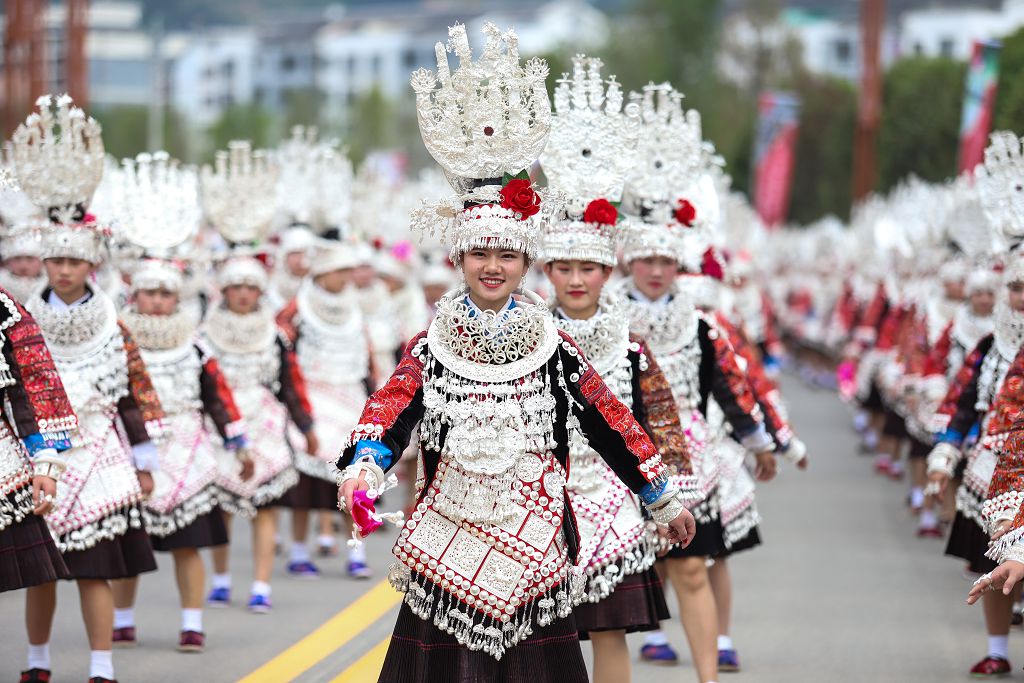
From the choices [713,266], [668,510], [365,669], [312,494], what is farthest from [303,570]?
[668,510]

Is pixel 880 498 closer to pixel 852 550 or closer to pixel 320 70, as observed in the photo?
pixel 852 550

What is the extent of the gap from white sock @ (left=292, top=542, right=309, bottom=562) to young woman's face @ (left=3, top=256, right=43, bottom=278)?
9.34 ft

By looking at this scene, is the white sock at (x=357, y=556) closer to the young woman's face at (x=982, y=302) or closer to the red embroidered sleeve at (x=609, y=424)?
the young woman's face at (x=982, y=302)

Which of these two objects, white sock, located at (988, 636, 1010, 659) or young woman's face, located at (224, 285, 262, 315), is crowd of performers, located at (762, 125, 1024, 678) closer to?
white sock, located at (988, 636, 1010, 659)

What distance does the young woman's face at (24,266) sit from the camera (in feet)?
45.4

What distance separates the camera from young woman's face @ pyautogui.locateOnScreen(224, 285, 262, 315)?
12.2 m

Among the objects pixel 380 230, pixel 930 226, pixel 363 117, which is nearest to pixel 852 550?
pixel 930 226

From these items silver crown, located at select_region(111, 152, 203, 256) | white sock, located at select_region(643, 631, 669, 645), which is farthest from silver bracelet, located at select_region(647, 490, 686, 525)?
silver crown, located at select_region(111, 152, 203, 256)

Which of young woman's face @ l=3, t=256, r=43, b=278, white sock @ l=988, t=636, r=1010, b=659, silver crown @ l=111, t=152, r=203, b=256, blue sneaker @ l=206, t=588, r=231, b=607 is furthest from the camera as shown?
young woman's face @ l=3, t=256, r=43, b=278

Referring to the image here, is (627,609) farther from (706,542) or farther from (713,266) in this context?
(713,266)

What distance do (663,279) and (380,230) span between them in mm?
10489

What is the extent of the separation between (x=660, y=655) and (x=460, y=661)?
3776 millimetres

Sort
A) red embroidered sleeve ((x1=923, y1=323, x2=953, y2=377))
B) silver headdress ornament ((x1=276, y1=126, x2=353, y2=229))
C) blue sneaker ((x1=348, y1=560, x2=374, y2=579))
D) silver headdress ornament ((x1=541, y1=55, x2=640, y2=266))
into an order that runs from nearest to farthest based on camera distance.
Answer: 1. silver headdress ornament ((x1=541, y1=55, x2=640, y2=266))
2. red embroidered sleeve ((x1=923, y1=323, x2=953, y2=377))
3. blue sneaker ((x1=348, y1=560, x2=374, y2=579))
4. silver headdress ornament ((x1=276, y1=126, x2=353, y2=229))

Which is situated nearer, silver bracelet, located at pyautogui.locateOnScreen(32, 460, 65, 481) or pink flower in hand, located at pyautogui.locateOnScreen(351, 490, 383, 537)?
pink flower in hand, located at pyautogui.locateOnScreen(351, 490, 383, 537)
